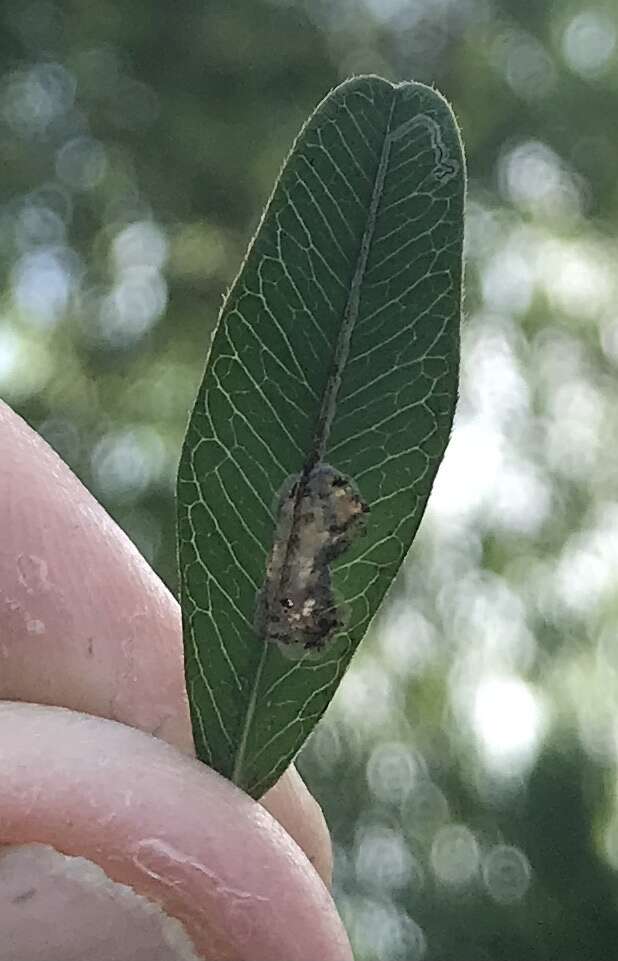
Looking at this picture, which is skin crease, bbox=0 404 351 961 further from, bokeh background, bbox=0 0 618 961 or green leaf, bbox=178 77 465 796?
bokeh background, bbox=0 0 618 961

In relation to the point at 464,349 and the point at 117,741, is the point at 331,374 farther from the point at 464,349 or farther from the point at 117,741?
the point at 464,349

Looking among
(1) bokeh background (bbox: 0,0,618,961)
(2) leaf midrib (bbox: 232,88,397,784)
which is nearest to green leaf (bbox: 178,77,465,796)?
(2) leaf midrib (bbox: 232,88,397,784)

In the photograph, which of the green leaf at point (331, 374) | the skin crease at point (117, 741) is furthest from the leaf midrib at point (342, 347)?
the skin crease at point (117, 741)

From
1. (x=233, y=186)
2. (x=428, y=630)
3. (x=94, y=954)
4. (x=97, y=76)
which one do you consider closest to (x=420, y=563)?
(x=428, y=630)

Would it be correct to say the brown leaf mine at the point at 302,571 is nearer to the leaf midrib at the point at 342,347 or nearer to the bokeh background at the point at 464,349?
the leaf midrib at the point at 342,347

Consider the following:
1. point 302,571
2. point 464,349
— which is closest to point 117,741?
point 302,571

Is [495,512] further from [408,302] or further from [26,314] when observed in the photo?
[408,302]
